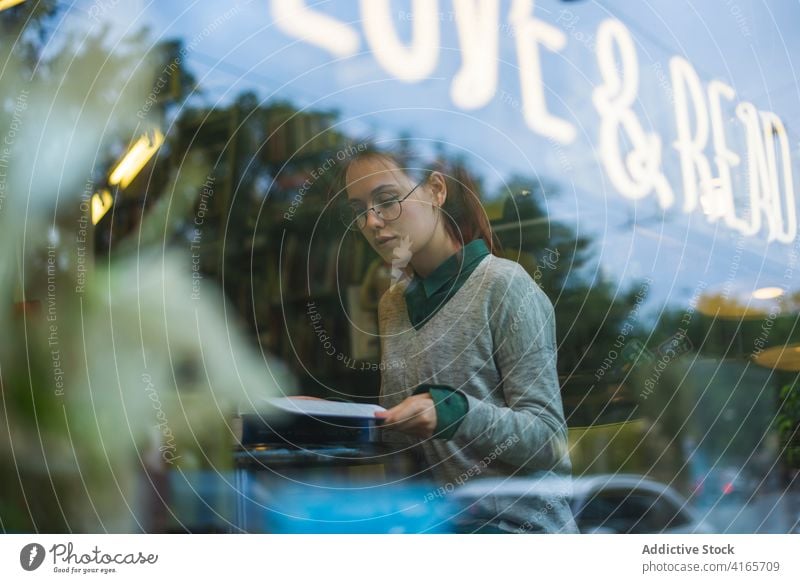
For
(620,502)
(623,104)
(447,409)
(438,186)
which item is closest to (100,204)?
(438,186)

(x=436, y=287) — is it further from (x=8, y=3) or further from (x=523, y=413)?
(x=8, y=3)

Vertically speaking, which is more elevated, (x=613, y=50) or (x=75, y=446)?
(x=613, y=50)

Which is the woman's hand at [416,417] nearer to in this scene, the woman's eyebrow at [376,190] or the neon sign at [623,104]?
the woman's eyebrow at [376,190]

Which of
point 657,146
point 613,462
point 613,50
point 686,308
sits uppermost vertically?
point 613,50

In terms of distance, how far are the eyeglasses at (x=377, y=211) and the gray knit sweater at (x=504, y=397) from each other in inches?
7.8

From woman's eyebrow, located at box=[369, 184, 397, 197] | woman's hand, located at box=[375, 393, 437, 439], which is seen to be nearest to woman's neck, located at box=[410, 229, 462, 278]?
woman's eyebrow, located at box=[369, 184, 397, 197]

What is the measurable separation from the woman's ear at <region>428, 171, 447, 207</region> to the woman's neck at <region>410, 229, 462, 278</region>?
0.06 m

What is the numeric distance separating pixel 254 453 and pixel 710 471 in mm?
817

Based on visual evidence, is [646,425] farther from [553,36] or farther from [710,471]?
[553,36]

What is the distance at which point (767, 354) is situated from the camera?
1.60 metres

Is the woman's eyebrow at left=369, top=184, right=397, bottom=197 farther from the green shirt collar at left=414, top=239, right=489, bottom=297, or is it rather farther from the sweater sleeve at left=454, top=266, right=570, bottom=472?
the sweater sleeve at left=454, top=266, right=570, bottom=472

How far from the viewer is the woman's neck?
162 cm

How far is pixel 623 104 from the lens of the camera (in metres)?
1.63
